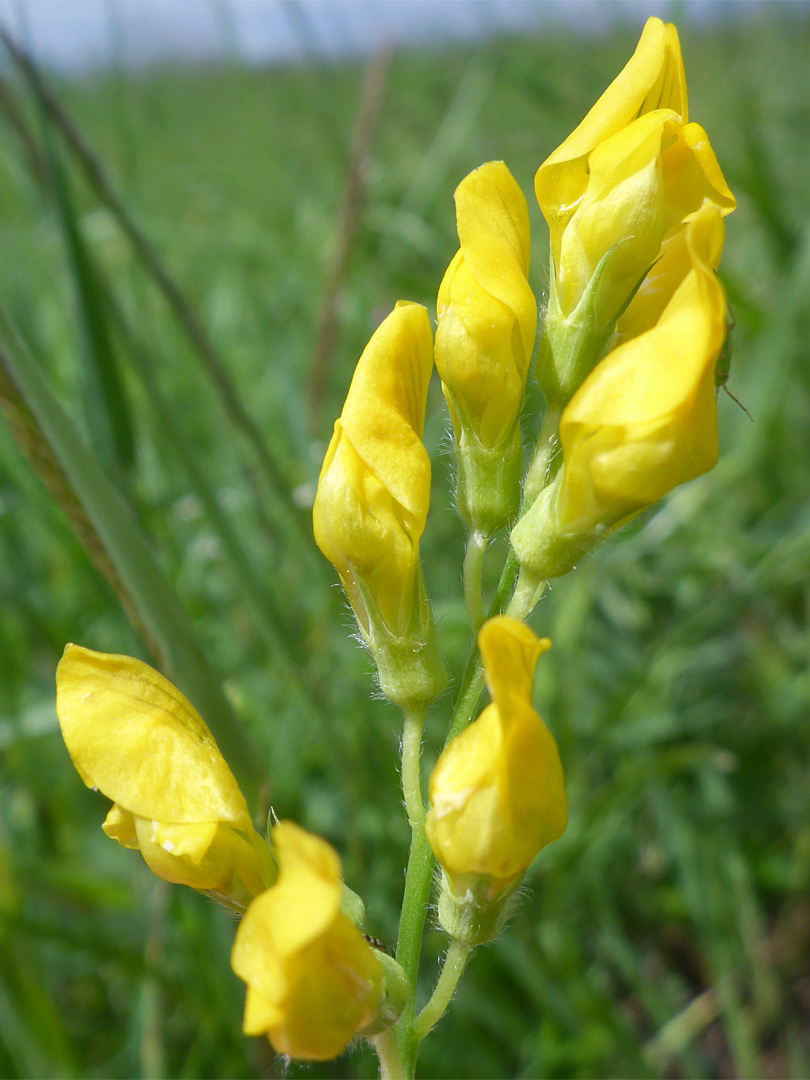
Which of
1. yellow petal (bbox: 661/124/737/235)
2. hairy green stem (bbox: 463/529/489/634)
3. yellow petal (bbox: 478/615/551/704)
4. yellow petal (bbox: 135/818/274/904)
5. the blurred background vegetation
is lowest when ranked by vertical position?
the blurred background vegetation

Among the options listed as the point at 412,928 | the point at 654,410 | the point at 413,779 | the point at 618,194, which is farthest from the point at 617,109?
the point at 412,928

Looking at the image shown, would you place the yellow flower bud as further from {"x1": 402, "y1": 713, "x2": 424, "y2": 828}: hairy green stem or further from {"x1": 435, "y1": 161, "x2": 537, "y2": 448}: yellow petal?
{"x1": 402, "y1": 713, "x2": 424, "y2": 828}: hairy green stem

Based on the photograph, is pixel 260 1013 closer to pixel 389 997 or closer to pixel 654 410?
pixel 389 997

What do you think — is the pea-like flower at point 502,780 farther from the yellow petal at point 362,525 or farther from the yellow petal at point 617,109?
the yellow petal at point 617,109

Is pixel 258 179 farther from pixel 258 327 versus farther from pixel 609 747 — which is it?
pixel 609 747

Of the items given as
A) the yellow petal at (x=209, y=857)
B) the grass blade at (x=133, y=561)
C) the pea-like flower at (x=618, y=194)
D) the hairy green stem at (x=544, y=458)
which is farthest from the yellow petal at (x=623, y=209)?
the yellow petal at (x=209, y=857)

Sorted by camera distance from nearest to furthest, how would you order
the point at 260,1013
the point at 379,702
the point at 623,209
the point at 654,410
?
the point at 260,1013 → the point at 654,410 → the point at 623,209 → the point at 379,702

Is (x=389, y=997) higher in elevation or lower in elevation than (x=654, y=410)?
lower

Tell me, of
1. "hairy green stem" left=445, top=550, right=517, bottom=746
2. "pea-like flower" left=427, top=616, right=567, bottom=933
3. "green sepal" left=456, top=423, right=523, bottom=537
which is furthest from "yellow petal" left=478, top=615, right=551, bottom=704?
"green sepal" left=456, top=423, right=523, bottom=537
